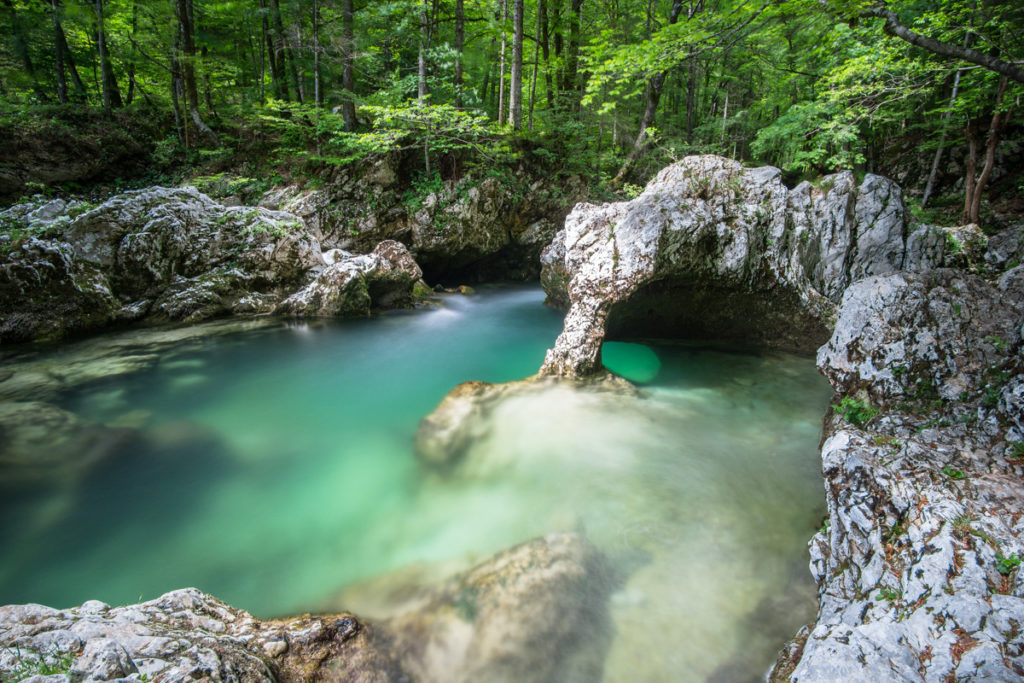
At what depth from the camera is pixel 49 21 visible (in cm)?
1355

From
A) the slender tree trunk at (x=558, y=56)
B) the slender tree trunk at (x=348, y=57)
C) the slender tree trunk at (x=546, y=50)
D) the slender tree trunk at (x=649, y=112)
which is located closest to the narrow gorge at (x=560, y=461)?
the slender tree trunk at (x=348, y=57)

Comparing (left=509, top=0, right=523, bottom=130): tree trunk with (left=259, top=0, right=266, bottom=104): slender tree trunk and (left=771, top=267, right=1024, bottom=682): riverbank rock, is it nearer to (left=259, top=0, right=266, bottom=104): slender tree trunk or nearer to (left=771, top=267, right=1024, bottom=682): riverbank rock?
(left=259, top=0, right=266, bottom=104): slender tree trunk

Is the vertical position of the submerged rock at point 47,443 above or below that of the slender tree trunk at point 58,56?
below

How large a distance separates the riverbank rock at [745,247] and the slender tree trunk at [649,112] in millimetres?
8221

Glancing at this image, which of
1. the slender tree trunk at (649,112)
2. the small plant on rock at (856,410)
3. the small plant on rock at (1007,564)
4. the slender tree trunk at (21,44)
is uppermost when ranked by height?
the slender tree trunk at (21,44)

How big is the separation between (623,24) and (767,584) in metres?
18.9

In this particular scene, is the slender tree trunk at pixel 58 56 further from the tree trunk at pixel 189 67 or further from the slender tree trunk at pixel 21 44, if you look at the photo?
the tree trunk at pixel 189 67

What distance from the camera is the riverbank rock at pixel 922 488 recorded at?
2.04 meters

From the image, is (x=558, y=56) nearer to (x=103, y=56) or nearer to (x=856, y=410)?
(x=103, y=56)

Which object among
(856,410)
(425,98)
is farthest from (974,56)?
(425,98)

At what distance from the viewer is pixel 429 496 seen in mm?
4348

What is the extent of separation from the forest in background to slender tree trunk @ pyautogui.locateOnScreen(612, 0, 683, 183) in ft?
0.26

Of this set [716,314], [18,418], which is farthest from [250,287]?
[716,314]

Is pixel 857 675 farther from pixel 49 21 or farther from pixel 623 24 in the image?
pixel 49 21
